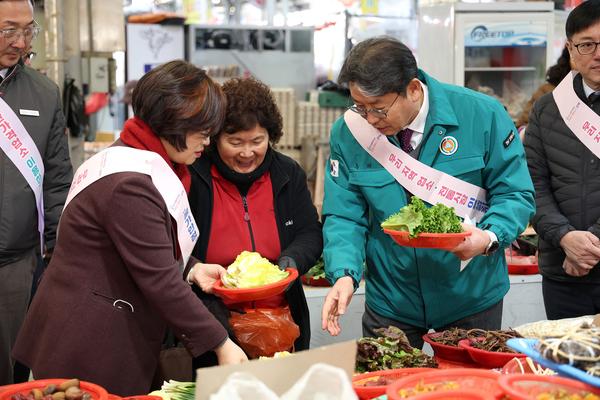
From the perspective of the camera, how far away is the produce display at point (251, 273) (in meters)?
2.76

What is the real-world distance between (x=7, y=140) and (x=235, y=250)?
107cm

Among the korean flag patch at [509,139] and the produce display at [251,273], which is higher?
the korean flag patch at [509,139]

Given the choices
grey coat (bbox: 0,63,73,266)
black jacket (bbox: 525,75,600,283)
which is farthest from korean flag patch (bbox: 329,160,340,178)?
grey coat (bbox: 0,63,73,266)

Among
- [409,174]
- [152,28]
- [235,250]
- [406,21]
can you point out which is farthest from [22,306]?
[406,21]

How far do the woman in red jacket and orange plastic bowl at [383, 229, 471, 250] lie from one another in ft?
1.67

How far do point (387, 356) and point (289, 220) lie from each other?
0.82 metres

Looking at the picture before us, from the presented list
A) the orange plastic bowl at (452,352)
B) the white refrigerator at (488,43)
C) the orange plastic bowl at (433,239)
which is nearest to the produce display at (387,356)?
the orange plastic bowl at (452,352)

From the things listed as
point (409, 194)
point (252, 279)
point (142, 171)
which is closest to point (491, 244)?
point (409, 194)

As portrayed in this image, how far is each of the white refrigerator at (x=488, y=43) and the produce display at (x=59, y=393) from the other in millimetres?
5899

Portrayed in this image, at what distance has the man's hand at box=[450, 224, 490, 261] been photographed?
262 centimetres

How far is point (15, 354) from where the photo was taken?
104 inches

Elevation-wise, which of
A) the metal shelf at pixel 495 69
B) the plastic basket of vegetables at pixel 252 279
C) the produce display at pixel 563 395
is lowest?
the plastic basket of vegetables at pixel 252 279

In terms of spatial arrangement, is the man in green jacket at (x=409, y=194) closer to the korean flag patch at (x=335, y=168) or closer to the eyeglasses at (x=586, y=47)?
the korean flag patch at (x=335, y=168)

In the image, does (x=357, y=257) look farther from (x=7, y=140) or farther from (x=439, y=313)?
(x=7, y=140)
